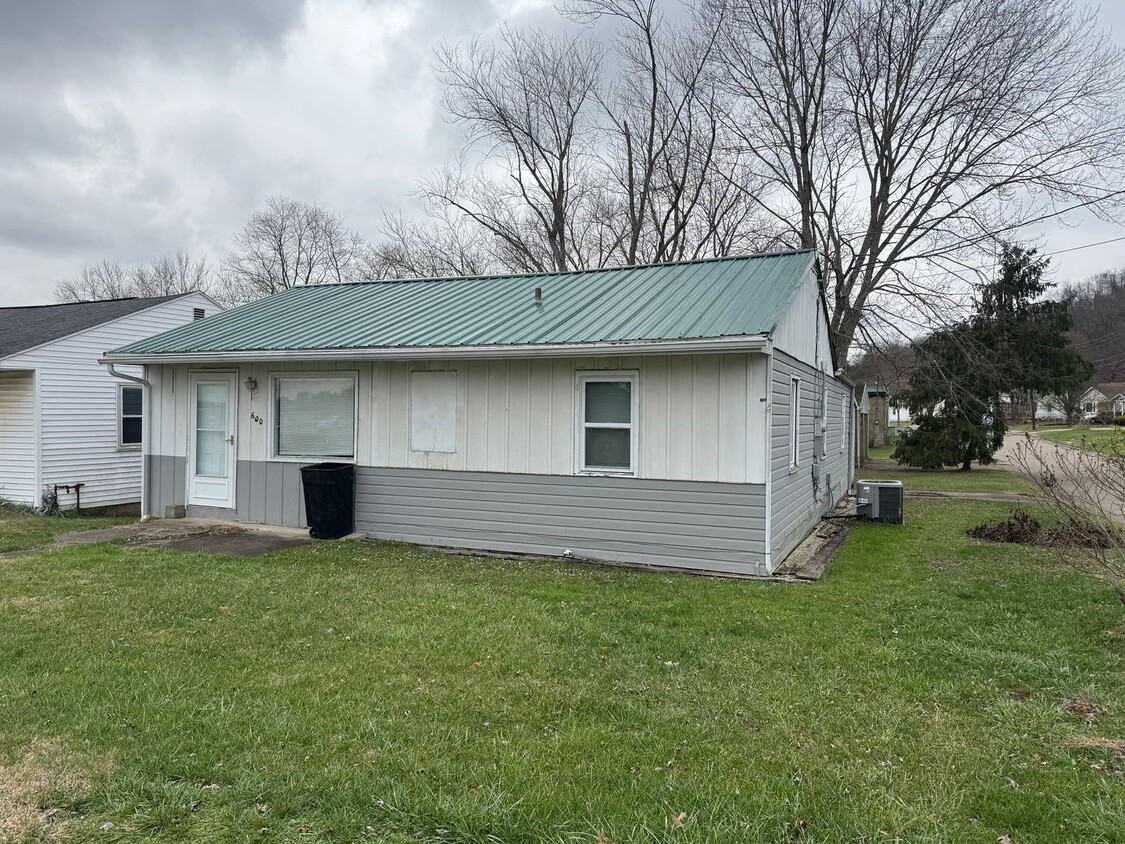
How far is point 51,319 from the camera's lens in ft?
51.1

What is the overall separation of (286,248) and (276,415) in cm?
2897

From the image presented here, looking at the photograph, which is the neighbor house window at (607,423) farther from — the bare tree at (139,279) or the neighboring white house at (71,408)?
the bare tree at (139,279)

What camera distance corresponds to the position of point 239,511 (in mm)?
10086

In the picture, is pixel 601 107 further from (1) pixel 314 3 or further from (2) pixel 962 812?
(2) pixel 962 812

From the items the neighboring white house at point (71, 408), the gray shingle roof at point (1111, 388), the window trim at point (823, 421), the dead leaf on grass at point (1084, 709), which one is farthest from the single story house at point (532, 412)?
the gray shingle roof at point (1111, 388)

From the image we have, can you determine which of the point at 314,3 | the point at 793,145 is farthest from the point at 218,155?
the point at 793,145

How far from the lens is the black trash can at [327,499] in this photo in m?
9.01

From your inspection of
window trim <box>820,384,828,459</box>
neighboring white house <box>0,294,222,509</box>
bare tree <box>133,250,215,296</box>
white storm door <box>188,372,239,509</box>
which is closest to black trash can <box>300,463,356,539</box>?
white storm door <box>188,372,239,509</box>

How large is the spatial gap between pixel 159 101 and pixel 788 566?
15597mm

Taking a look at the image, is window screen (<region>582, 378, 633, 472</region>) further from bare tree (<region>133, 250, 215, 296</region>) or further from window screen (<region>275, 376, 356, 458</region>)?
bare tree (<region>133, 250, 215, 296</region>)

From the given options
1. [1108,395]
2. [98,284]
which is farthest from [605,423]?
[1108,395]

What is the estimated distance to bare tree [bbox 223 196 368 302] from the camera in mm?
35062

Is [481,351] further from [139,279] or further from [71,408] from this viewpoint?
[139,279]

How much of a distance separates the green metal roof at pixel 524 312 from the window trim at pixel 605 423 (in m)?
0.47
